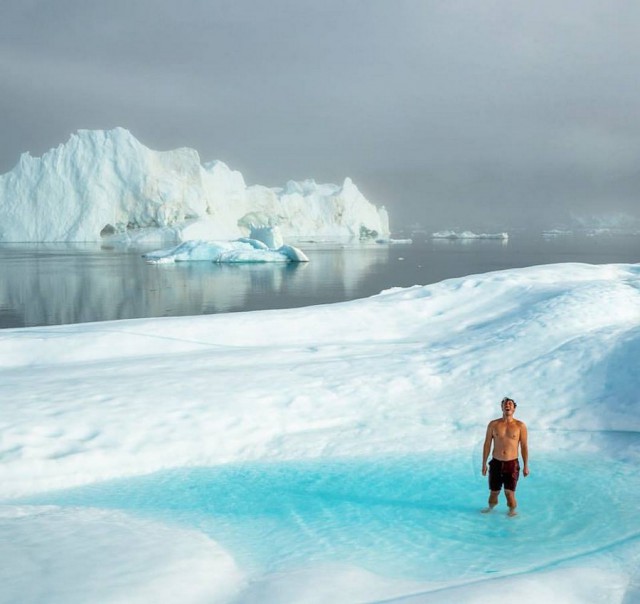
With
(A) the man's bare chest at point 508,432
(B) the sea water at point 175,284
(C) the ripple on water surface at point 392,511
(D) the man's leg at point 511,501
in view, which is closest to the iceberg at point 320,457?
(C) the ripple on water surface at point 392,511

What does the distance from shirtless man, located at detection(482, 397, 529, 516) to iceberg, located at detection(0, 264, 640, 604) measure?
0.39 m

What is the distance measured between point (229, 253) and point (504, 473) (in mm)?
54867

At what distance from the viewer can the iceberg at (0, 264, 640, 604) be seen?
5289 millimetres

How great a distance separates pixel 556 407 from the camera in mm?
9797

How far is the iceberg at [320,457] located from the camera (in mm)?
5289

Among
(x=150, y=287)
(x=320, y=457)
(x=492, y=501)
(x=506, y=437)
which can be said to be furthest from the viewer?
(x=150, y=287)

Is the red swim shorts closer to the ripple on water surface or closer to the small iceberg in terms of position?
the ripple on water surface

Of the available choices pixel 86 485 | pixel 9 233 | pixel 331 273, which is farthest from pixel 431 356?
pixel 9 233

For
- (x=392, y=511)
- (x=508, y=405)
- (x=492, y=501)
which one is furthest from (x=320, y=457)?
(x=508, y=405)

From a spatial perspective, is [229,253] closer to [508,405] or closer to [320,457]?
[320,457]

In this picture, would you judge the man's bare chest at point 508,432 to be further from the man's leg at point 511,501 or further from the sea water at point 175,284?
the sea water at point 175,284

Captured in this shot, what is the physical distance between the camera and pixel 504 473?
6.42 m

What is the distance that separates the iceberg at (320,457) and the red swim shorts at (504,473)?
0.40 meters

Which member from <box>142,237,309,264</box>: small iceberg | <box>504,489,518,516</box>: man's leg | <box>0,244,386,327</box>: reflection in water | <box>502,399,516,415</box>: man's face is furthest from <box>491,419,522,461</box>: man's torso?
<box>142,237,309,264</box>: small iceberg
